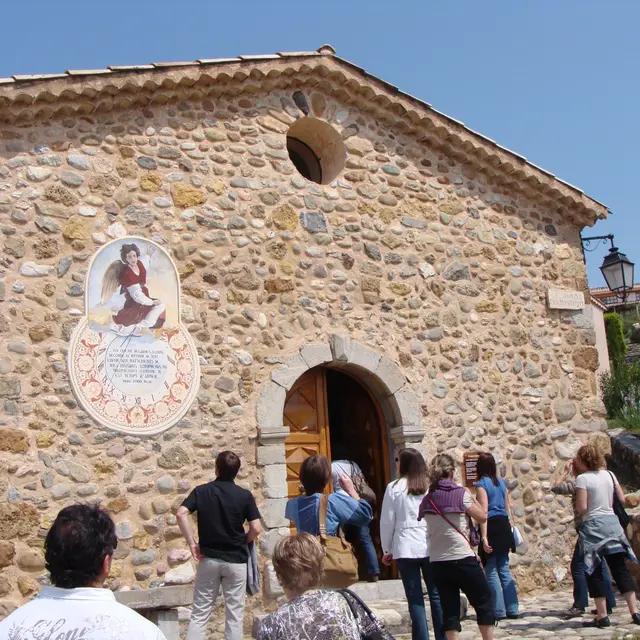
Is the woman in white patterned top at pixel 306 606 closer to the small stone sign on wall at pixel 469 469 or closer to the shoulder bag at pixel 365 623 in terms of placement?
the shoulder bag at pixel 365 623

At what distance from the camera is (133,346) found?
23.6 feet

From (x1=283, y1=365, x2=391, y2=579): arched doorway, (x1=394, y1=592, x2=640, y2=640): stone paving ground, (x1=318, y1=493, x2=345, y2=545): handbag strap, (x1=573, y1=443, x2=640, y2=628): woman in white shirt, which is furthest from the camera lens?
(x1=283, y1=365, x2=391, y2=579): arched doorway

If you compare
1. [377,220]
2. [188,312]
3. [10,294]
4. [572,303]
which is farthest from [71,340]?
[572,303]

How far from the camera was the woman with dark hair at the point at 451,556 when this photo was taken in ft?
15.8

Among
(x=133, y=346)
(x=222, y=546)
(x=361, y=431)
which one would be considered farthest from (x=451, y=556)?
(x=361, y=431)

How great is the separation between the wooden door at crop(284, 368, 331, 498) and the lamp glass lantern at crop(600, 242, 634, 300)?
3.98m

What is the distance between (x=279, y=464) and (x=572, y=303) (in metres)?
4.09

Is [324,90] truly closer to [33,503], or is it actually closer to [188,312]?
[188,312]

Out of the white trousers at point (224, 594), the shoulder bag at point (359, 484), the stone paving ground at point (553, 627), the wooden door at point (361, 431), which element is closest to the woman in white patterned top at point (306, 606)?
the white trousers at point (224, 594)

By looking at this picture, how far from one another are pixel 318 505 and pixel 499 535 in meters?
2.67

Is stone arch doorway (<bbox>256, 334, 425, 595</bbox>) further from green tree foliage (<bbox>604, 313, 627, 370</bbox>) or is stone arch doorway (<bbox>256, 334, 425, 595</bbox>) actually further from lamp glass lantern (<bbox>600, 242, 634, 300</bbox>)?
green tree foliage (<bbox>604, 313, 627, 370</bbox>)

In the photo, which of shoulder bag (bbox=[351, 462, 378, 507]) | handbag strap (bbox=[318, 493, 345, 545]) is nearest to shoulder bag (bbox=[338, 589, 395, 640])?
handbag strap (bbox=[318, 493, 345, 545])

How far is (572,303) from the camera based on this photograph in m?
9.53

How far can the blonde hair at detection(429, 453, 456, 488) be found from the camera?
490 cm
